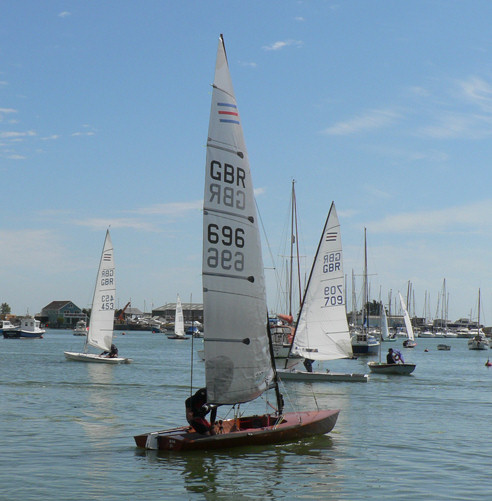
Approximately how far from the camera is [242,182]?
1948cm

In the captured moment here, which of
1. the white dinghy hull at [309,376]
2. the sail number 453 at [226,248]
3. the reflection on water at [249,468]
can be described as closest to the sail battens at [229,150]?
the sail number 453 at [226,248]

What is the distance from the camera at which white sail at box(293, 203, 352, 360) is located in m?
38.3

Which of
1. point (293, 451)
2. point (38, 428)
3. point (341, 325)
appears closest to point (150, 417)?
point (38, 428)

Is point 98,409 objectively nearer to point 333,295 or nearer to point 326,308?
point 326,308

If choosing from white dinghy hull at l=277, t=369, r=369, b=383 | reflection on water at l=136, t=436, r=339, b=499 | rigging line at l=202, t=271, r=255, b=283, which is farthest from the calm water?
rigging line at l=202, t=271, r=255, b=283

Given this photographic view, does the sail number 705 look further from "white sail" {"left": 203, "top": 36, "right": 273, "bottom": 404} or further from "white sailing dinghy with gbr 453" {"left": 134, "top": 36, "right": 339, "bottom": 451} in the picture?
"white sail" {"left": 203, "top": 36, "right": 273, "bottom": 404}

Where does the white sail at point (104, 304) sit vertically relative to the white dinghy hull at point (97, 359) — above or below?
above

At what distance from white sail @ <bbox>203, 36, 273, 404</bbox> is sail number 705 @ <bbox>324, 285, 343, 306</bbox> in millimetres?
19408

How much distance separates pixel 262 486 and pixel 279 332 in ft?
147

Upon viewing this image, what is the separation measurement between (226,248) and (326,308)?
2032cm

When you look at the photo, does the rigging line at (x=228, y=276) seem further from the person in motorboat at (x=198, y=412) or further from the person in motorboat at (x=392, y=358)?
the person in motorboat at (x=392, y=358)

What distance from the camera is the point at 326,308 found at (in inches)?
1522

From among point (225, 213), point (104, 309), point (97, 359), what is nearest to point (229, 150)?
point (225, 213)

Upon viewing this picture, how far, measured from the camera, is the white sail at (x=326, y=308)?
126ft
